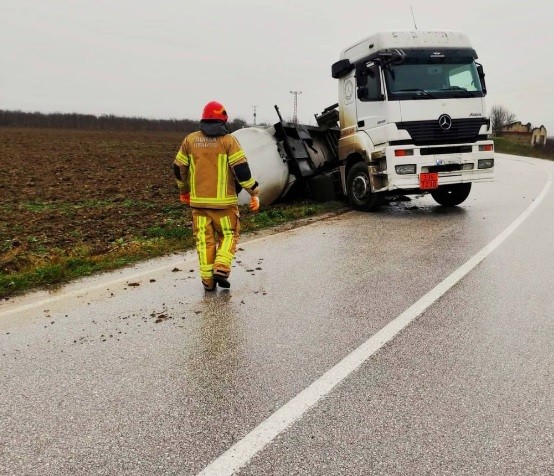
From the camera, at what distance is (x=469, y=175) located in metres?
9.62

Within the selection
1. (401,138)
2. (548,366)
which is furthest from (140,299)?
(401,138)

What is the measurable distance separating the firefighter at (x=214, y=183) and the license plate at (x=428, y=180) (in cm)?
498

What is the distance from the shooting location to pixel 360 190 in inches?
408

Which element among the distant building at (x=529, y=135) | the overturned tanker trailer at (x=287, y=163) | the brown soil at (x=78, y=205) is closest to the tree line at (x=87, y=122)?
the distant building at (x=529, y=135)

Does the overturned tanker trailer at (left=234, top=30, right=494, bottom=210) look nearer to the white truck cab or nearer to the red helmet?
the white truck cab

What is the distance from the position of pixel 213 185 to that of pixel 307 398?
8.89 ft

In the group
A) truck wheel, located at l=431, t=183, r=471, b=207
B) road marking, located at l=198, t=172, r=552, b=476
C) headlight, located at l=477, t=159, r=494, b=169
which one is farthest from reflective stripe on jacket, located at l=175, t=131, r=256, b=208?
truck wheel, located at l=431, t=183, r=471, b=207

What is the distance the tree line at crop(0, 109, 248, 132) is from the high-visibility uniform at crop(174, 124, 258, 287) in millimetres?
90773

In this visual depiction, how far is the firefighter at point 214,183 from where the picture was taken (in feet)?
16.3

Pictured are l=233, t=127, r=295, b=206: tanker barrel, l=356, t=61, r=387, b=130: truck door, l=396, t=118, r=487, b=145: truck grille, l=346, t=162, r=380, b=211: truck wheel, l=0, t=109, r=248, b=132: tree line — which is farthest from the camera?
l=0, t=109, r=248, b=132: tree line

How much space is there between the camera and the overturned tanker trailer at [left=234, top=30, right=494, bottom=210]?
9188 millimetres

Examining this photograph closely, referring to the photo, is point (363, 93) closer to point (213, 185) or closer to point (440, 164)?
point (440, 164)

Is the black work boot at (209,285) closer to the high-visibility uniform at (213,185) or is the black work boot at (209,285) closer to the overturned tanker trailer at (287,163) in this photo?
the high-visibility uniform at (213,185)

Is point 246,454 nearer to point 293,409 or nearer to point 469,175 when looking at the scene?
point 293,409
